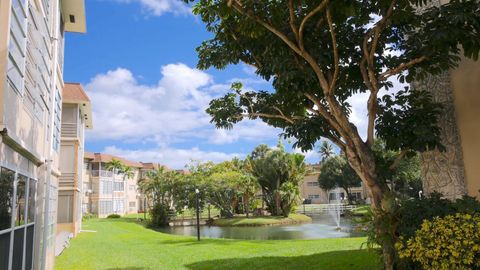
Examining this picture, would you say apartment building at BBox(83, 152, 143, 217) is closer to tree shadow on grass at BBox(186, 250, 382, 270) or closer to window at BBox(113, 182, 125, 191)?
window at BBox(113, 182, 125, 191)

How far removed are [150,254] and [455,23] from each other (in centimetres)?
1117

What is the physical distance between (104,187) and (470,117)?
5190 centimetres

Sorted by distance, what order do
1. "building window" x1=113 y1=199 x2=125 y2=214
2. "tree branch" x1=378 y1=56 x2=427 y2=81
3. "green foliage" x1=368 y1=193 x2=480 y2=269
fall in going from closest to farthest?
→ "green foliage" x1=368 y1=193 x2=480 y2=269 → "tree branch" x1=378 y1=56 x2=427 y2=81 → "building window" x1=113 y1=199 x2=125 y2=214

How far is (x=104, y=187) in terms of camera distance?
54.4 m

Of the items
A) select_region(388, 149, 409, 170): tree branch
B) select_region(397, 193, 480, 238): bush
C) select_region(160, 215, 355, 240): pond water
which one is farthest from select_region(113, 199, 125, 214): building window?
select_region(397, 193, 480, 238): bush

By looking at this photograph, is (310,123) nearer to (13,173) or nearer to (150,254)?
(13,173)

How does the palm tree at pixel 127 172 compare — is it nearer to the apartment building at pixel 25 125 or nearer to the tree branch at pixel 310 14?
the apartment building at pixel 25 125

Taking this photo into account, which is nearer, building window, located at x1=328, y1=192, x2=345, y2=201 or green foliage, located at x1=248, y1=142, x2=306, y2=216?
green foliage, located at x1=248, y1=142, x2=306, y2=216

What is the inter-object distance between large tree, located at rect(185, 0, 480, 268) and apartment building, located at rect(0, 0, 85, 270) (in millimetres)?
2914

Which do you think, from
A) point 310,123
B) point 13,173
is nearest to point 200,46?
point 310,123

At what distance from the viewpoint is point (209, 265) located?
436 inches

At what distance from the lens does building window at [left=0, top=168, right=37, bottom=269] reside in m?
5.40

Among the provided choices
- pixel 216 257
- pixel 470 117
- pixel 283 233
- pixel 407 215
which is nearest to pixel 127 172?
pixel 283 233

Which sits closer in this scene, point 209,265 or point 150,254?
point 209,265
